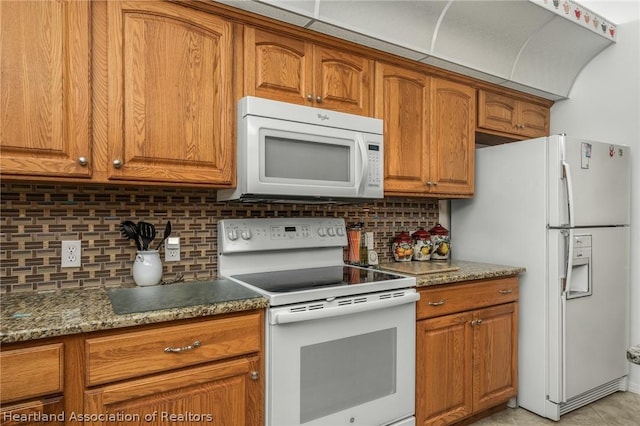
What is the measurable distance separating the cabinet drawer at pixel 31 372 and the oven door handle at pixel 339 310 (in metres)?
0.69

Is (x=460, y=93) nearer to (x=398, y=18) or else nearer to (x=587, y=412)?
(x=398, y=18)

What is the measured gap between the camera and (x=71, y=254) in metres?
1.67

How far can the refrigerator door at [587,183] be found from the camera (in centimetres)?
224

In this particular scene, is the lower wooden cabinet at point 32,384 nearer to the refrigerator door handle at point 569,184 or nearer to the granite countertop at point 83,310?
the granite countertop at point 83,310

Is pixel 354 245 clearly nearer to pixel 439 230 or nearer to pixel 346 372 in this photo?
pixel 439 230

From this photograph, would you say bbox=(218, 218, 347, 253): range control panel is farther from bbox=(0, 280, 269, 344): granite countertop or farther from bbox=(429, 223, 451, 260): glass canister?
bbox=(429, 223, 451, 260): glass canister

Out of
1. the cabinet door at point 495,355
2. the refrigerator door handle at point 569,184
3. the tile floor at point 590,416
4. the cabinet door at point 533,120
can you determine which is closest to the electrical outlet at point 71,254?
the cabinet door at point 495,355

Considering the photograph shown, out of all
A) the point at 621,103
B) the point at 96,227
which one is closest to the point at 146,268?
the point at 96,227

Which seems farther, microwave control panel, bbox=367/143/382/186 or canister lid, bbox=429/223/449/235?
canister lid, bbox=429/223/449/235

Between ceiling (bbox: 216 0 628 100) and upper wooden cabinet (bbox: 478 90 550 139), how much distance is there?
105mm

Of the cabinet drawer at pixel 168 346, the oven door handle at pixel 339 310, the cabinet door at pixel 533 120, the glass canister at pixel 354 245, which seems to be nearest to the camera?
the cabinet drawer at pixel 168 346

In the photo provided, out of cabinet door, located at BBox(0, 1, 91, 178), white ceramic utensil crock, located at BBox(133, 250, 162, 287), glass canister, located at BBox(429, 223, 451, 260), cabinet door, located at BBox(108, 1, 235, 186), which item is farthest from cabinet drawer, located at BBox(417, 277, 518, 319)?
cabinet door, located at BBox(0, 1, 91, 178)

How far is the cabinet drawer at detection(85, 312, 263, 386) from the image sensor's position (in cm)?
122

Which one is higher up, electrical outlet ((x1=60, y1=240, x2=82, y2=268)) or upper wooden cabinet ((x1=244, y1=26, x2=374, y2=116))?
upper wooden cabinet ((x1=244, y1=26, x2=374, y2=116))
